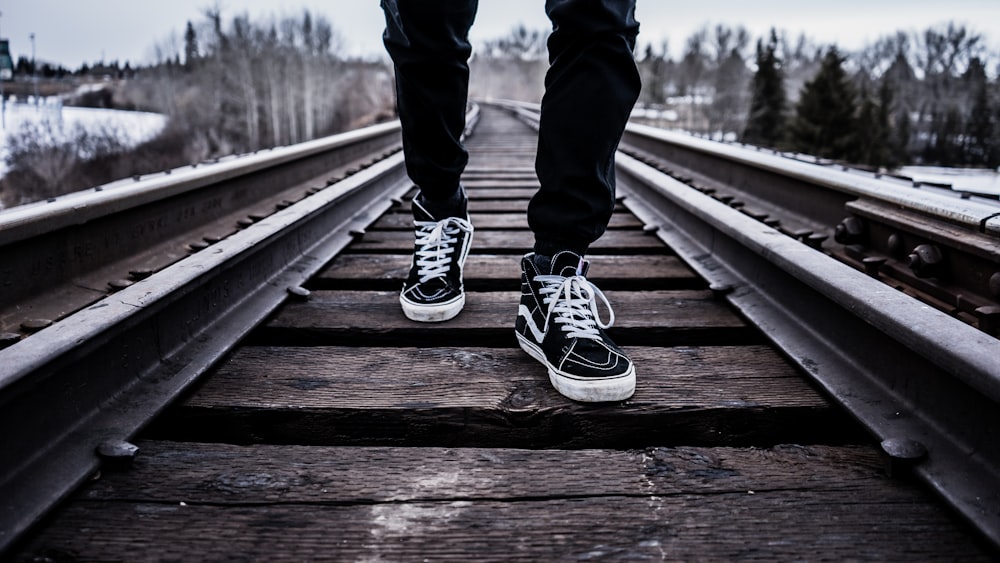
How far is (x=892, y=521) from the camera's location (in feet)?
3.10

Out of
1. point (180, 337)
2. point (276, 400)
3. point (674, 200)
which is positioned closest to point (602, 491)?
point (276, 400)

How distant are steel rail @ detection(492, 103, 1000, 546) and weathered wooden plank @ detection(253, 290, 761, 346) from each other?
105 mm

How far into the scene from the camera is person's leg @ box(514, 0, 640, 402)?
140 centimetres

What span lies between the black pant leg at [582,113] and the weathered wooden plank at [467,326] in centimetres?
30

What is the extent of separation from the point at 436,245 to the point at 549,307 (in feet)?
1.62

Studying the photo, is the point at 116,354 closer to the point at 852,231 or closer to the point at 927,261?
the point at 927,261

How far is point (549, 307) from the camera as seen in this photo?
148 centimetres

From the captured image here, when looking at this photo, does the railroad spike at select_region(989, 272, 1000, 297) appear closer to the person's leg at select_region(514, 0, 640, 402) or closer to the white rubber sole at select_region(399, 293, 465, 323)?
the person's leg at select_region(514, 0, 640, 402)

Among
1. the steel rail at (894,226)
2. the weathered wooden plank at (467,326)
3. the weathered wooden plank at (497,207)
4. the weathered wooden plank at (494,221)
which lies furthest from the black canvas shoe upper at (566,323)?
the weathered wooden plank at (497,207)

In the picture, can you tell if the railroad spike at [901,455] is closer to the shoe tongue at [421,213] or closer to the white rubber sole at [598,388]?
the white rubber sole at [598,388]

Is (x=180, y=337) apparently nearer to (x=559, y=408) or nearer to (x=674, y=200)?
(x=559, y=408)

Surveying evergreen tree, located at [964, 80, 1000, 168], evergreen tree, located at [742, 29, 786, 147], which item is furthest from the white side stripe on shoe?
evergreen tree, located at [964, 80, 1000, 168]

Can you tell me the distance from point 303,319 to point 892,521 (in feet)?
4.56

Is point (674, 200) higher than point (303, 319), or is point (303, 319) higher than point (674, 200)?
point (674, 200)
